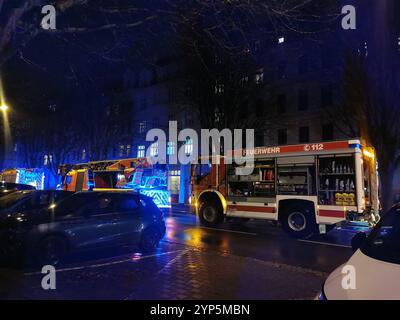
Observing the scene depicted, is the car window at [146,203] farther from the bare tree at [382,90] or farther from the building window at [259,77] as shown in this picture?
the building window at [259,77]

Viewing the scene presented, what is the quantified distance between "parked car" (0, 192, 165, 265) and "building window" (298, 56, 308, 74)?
25870 mm

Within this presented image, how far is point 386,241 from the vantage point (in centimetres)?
404

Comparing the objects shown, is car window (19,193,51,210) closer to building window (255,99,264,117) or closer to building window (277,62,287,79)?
building window (255,99,264,117)

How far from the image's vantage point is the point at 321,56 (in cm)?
2970

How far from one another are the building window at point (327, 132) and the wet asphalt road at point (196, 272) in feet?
68.9

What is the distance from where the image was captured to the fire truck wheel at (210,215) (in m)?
14.7

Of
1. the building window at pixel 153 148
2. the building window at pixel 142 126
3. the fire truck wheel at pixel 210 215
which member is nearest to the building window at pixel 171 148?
the building window at pixel 153 148

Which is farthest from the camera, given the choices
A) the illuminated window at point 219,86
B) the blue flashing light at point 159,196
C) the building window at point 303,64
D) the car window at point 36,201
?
the building window at point 303,64

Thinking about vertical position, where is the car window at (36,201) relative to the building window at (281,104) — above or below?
below

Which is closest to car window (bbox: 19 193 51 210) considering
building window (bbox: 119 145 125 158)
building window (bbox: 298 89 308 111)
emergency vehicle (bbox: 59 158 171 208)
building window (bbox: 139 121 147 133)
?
emergency vehicle (bbox: 59 158 171 208)

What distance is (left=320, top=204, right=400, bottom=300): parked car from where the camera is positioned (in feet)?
9.85

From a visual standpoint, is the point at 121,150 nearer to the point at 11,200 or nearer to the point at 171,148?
the point at 171,148
